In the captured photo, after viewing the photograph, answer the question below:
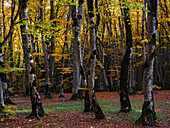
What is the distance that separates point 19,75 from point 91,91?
31.4 metres

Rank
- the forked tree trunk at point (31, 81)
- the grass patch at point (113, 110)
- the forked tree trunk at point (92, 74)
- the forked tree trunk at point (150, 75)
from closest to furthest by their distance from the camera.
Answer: the forked tree trunk at point (150, 75)
the forked tree trunk at point (92, 74)
the forked tree trunk at point (31, 81)
the grass patch at point (113, 110)

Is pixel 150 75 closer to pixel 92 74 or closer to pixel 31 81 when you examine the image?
pixel 92 74

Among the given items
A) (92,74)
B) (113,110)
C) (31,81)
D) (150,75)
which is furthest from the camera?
(113,110)

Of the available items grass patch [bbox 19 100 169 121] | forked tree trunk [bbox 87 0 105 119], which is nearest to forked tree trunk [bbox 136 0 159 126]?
grass patch [bbox 19 100 169 121]

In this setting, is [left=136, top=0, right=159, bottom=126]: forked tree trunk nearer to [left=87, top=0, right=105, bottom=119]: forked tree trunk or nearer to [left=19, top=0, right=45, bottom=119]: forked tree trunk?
[left=87, top=0, right=105, bottom=119]: forked tree trunk

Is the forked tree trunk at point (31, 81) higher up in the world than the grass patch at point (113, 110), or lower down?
higher up

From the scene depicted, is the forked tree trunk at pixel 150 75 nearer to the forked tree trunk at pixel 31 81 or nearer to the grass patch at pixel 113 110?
the grass patch at pixel 113 110

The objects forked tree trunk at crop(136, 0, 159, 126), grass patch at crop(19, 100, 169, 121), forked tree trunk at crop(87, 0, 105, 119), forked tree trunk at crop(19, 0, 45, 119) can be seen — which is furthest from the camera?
grass patch at crop(19, 100, 169, 121)

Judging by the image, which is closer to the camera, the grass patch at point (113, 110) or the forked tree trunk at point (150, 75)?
the forked tree trunk at point (150, 75)

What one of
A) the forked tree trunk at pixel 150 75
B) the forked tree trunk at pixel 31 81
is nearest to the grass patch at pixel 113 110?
the forked tree trunk at pixel 150 75

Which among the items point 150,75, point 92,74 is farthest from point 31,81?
point 150,75

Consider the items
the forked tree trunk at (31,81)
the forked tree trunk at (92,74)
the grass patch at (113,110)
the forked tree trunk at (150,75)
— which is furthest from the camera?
the grass patch at (113,110)

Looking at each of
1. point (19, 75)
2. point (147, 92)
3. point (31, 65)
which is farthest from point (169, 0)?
point (19, 75)

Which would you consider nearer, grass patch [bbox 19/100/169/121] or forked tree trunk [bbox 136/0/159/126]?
forked tree trunk [bbox 136/0/159/126]
